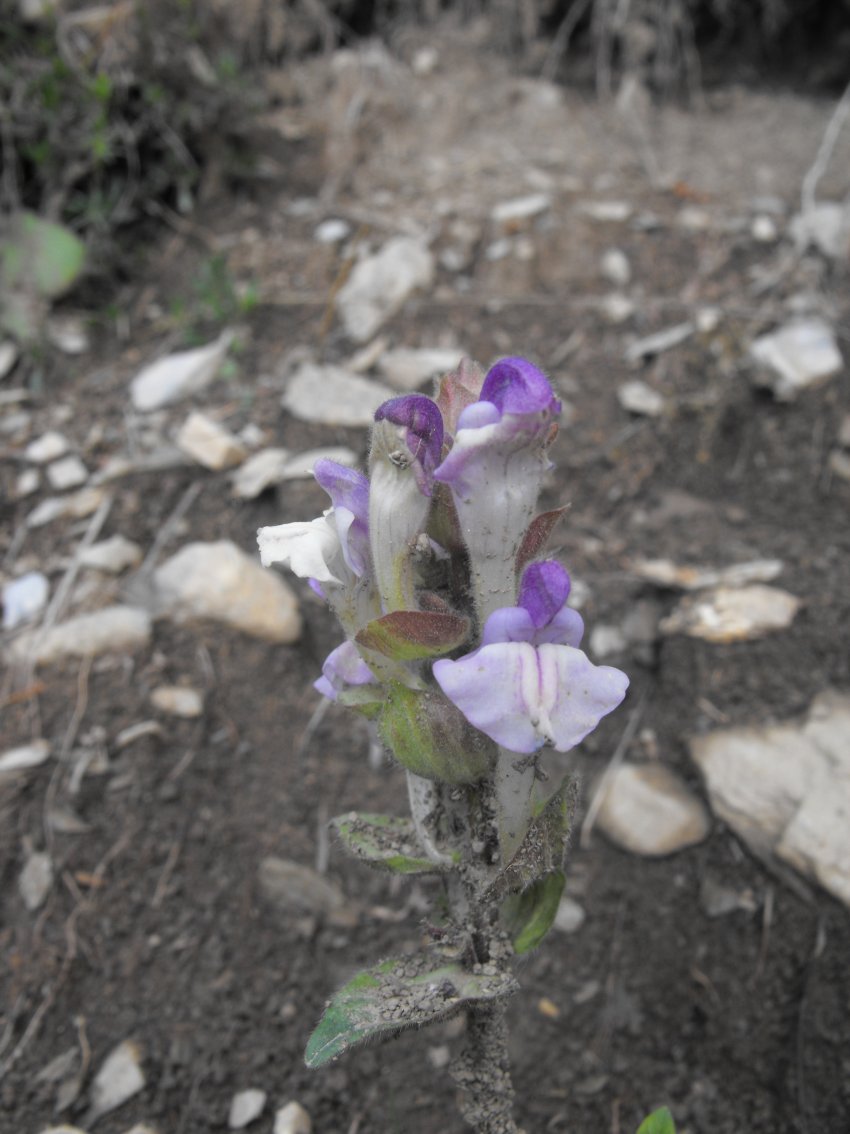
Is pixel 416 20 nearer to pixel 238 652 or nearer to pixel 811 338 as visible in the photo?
pixel 811 338

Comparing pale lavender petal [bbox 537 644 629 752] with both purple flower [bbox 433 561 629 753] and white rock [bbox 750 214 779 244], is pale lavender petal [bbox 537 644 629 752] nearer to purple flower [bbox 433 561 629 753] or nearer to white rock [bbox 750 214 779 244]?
purple flower [bbox 433 561 629 753]

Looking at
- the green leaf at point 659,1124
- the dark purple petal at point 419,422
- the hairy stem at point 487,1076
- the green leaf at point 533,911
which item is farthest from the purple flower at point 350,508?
the green leaf at point 659,1124

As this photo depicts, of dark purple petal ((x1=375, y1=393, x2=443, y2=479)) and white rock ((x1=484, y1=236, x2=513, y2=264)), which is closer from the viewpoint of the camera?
dark purple petal ((x1=375, y1=393, x2=443, y2=479))

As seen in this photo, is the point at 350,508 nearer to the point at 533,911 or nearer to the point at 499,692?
the point at 499,692

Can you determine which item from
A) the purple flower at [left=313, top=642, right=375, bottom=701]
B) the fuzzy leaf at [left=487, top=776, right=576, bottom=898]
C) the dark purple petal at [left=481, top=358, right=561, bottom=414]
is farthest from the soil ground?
the dark purple petal at [left=481, top=358, right=561, bottom=414]

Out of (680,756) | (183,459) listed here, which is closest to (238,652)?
(183,459)

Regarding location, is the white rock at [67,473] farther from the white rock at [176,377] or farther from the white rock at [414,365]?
the white rock at [414,365]
